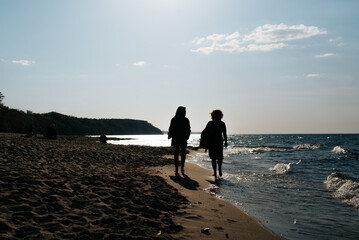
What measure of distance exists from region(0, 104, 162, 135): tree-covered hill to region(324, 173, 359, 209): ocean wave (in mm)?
29253

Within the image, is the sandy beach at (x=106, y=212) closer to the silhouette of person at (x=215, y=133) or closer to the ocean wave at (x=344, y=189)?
the silhouette of person at (x=215, y=133)

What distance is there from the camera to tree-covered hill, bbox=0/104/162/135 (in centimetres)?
5128

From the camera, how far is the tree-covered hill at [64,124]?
51281 millimetres

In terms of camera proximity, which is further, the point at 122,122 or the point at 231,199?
the point at 122,122

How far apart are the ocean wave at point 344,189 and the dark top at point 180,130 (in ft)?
15.8

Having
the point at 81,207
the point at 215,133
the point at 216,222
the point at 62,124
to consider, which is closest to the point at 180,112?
the point at 215,133

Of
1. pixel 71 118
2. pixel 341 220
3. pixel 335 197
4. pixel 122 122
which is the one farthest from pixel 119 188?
pixel 122 122

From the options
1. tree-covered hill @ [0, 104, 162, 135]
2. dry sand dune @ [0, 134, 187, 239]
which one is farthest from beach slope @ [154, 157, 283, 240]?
tree-covered hill @ [0, 104, 162, 135]

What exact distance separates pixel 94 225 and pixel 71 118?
125883 millimetres

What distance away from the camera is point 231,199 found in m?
6.07

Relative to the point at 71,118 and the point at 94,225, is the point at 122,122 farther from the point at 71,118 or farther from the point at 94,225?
the point at 94,225

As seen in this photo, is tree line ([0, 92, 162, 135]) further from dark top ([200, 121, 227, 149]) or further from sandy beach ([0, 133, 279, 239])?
sandy beach ([0, 133, 279, 239])

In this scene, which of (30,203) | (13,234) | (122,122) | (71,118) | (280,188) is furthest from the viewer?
(122,122)

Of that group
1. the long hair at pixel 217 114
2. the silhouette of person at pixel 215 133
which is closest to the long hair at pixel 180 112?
the silhouette of person at pixel 215 133
